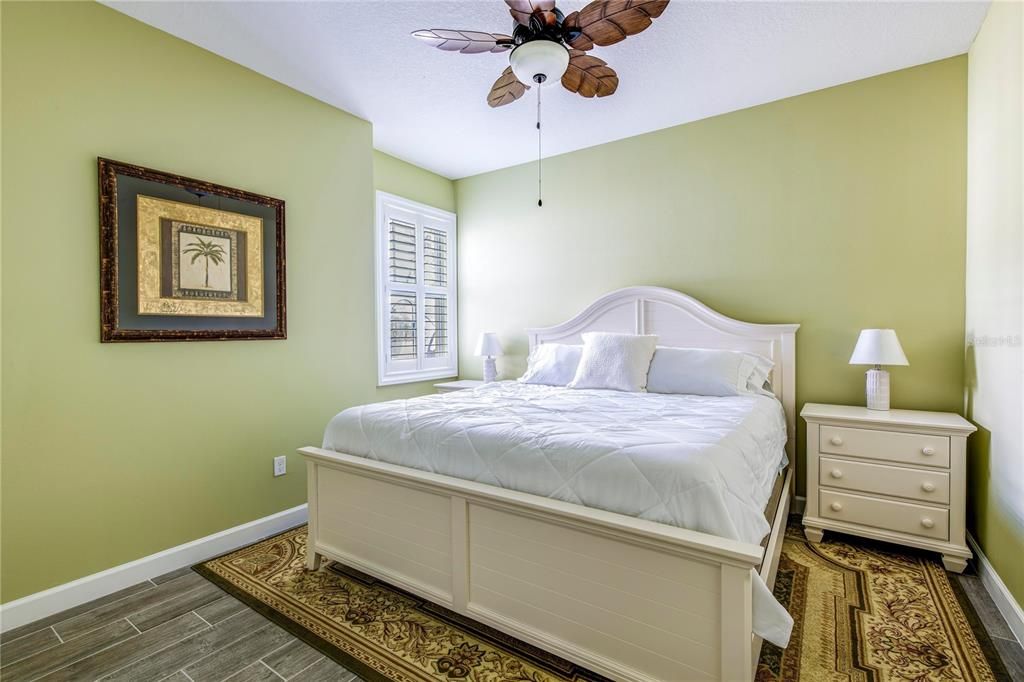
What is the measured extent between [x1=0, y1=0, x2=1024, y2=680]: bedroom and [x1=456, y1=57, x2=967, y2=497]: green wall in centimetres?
2

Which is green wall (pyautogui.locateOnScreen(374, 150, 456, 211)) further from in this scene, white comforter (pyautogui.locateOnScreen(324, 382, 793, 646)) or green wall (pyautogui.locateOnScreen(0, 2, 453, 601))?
white comforter (pyautogui.locateOnScreen(324, 382, 793, 646))

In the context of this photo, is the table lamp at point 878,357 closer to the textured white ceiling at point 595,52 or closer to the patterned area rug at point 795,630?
the patterned area rug at point 795,630

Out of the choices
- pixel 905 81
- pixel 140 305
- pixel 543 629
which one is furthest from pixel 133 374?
pixel 905 81

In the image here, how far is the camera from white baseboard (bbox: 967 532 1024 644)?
181cm

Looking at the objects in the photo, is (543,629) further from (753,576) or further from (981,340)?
(981,340)

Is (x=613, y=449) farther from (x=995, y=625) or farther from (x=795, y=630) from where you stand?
(x=995, y=625)

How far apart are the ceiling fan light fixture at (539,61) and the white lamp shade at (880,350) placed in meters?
2.15

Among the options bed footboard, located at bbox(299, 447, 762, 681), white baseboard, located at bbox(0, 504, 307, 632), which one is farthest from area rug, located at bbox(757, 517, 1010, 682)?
white baseboard, located at bbox(0, 504, 307, 632)

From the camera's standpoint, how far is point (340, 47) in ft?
8.35

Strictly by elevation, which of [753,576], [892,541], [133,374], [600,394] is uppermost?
[133,374]

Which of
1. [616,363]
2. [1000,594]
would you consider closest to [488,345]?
[616,363]

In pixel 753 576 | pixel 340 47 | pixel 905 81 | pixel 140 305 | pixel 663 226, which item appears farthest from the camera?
pixel 663 226

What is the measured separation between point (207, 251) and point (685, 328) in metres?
2.97

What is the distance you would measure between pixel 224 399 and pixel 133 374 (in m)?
0.45
